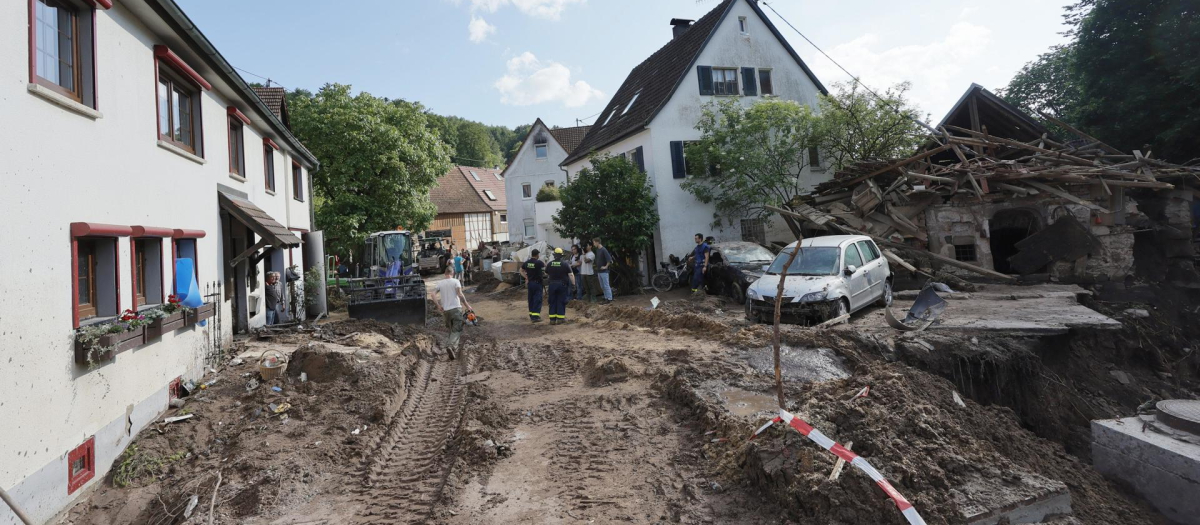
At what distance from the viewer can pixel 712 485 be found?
465 centimetres

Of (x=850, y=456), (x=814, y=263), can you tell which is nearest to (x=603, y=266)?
(x=814, y=263)

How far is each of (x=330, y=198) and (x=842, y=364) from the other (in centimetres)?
2516

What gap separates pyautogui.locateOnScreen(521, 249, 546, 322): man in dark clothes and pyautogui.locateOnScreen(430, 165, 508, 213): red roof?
33997mm

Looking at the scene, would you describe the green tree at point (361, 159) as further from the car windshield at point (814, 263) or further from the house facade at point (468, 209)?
the car windshield at point (814, 263)

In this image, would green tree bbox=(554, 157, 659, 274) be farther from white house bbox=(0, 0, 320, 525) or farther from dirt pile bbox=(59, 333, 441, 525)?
dirt pile bbox=(59, 333, 441, 525)

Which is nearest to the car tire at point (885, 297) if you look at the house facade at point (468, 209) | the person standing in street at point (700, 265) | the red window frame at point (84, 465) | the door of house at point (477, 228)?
the person standing in street at point (700, 265)

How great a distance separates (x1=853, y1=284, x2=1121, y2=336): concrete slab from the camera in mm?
8680

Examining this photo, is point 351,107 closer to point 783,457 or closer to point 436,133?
point 436,133

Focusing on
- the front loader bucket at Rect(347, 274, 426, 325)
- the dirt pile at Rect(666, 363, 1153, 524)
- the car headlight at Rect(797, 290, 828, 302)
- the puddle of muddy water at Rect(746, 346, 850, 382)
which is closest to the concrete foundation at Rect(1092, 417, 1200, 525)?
A: the dirt pile at Rect(666, 363, 1153, 524)

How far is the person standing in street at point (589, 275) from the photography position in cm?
1591

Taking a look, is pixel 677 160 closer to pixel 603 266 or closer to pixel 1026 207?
pixel 603 266

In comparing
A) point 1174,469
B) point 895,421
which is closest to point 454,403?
point 895,421

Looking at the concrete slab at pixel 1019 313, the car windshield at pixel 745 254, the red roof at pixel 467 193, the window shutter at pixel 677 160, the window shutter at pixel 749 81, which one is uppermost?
the red roof at pixel 467 193

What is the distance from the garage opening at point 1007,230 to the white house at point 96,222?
56.7ft
